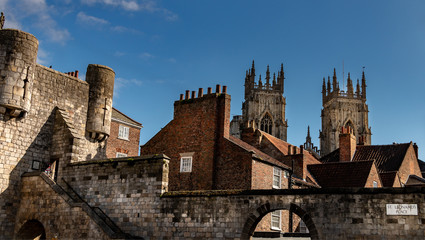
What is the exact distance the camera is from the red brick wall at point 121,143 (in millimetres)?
35978

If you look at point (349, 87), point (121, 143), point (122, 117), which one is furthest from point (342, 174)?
point (349, 87)

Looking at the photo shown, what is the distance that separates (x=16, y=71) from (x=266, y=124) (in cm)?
7772

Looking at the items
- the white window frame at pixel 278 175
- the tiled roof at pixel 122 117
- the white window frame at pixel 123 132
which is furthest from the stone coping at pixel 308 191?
the tiled roof at pixel 122 117

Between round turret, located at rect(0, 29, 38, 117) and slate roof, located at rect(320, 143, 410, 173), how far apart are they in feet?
106

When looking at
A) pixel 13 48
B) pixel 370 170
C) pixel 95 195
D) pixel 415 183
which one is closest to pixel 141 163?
pixel 95 195

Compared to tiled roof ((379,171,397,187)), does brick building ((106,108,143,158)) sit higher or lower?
higher

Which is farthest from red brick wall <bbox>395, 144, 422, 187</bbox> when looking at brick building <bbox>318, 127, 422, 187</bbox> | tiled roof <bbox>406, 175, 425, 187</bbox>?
tiled roof <bbox>406, 175, 425, 187</bbox>

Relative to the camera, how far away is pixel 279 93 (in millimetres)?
99500

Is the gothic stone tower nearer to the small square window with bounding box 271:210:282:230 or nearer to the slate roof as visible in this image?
the slate roof

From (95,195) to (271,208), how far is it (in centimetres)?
867

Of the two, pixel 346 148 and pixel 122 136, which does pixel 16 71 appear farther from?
pixel 346 148

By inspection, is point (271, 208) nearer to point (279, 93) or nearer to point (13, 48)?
point (13, 48)

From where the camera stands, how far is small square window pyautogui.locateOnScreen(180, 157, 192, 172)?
29188mm

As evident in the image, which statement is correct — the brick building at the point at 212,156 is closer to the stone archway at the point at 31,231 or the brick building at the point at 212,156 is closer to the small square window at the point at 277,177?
the small square window at the point at 277,177
